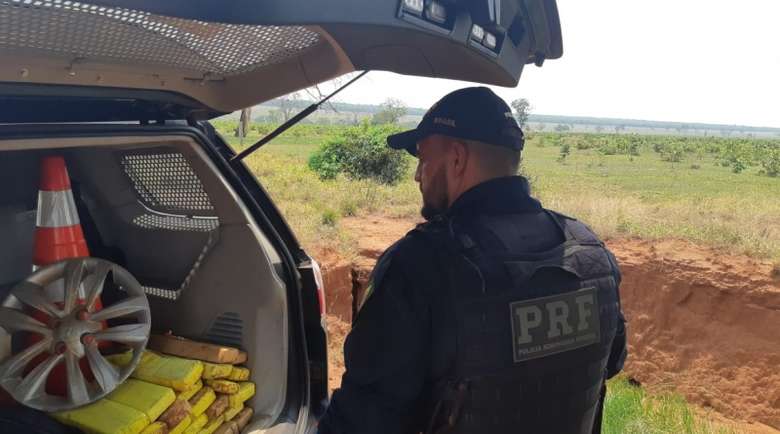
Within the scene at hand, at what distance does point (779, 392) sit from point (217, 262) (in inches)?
236

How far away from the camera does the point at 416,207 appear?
11570mm

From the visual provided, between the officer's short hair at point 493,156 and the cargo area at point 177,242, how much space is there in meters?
0.98

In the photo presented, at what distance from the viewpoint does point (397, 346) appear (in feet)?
5.08

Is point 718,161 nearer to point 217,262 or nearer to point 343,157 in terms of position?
point 343,157

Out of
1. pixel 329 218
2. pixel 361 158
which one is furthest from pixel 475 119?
pixel 361 158

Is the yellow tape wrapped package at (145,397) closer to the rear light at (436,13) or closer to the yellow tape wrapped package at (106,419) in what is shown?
the yellow tape wrapped package at (106,419)

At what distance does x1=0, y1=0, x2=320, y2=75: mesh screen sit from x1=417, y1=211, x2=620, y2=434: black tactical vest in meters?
0.69

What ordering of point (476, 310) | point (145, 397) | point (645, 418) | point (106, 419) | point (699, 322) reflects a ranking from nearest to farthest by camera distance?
point (476, 310) → point (106, 419) → point (145, 397) → point (645, 418) → point (699, 322)

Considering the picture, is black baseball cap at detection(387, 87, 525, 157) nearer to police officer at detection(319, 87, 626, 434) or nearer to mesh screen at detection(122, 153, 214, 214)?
police officer at detection(319, 87, 626, 434)

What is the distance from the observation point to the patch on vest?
5.25ft

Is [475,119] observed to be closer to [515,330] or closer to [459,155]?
[459,155]

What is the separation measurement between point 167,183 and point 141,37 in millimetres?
1062

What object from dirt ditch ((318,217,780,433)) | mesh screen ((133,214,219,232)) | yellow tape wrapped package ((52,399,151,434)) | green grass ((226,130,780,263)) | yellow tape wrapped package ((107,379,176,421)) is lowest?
dirt ditch ((318,217,780,433))

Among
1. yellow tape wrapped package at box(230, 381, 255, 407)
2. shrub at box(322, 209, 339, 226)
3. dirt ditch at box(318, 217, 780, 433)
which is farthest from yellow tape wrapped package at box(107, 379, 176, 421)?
shrub at box(322, 209, 339, 226)
